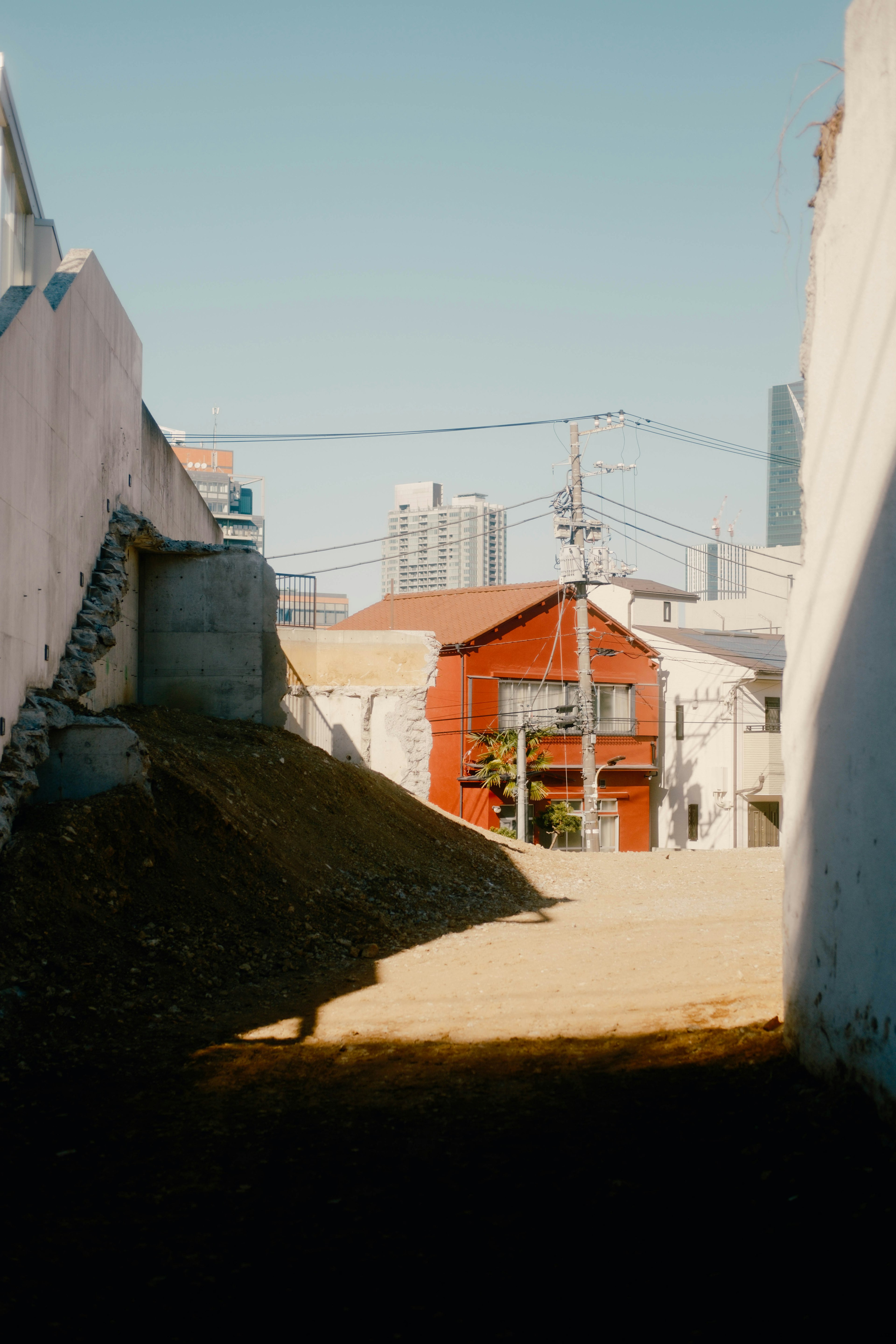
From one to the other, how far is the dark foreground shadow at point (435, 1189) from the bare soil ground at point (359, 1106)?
0.02 m

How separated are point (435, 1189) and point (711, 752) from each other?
33.5m

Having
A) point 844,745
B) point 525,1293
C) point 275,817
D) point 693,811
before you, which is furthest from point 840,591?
point 693,811

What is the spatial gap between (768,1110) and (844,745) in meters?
1.51

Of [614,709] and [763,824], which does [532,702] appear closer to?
[614,709]

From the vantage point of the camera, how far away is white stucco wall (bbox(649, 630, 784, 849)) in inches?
1420

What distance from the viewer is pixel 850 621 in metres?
4.57

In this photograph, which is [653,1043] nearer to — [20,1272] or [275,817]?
[20,1272]

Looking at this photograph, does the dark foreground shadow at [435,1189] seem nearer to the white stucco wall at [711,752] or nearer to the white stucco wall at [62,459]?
the white stucco wall at [62,459]

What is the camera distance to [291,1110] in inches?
205

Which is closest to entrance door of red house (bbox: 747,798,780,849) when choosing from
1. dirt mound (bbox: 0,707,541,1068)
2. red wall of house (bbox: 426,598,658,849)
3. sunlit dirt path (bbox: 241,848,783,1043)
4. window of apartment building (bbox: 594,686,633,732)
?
red wall of house (bbox: 426,598,658,849)

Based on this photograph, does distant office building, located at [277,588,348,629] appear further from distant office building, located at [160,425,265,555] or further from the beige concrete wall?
distant office building, located at [160,425,265,555]

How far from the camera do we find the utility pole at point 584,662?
26016 mm

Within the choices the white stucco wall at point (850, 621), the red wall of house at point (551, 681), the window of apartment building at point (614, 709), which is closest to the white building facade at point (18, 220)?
the white stucco wall at point (850, 621)

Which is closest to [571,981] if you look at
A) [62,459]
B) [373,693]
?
[62,459]
